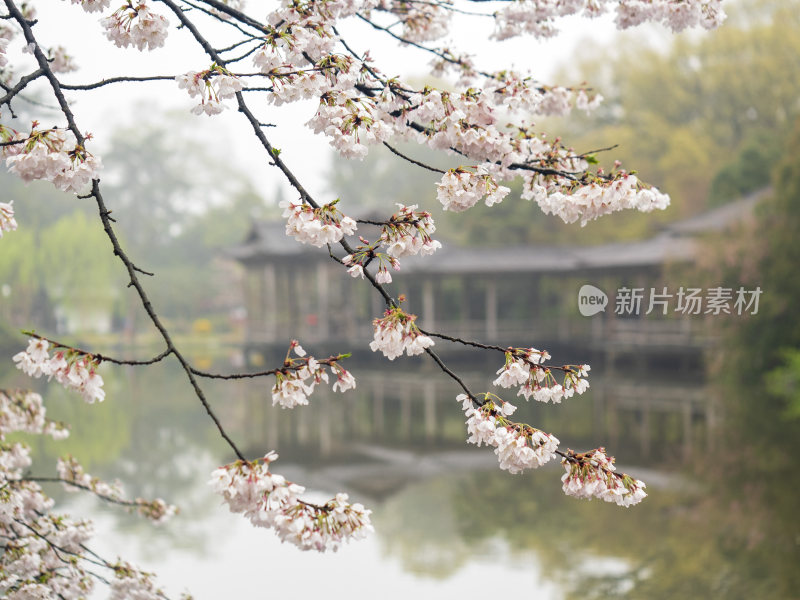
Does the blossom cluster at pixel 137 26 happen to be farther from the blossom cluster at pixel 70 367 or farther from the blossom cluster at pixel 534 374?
the blossom cluster at pixel 534 374

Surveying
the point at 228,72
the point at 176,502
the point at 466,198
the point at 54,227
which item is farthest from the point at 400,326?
the point at 54,227

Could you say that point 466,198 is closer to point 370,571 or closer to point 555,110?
point 555,110

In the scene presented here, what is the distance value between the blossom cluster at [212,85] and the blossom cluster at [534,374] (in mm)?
617

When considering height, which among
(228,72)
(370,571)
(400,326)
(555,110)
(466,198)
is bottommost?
(370,571)

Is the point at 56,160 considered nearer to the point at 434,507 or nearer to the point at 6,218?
the point at 6,218

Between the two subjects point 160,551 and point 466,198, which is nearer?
point 466,198

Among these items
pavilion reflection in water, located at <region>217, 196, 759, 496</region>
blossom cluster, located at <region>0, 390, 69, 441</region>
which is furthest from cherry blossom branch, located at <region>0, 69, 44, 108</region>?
pavilion reflection in water, located at <region>217, 196, 759, 496</region>

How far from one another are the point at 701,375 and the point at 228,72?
11.7 meters

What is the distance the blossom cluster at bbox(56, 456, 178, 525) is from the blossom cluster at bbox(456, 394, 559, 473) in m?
1.46

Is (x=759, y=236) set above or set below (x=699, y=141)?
below

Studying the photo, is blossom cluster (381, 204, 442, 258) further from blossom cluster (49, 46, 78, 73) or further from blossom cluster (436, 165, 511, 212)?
blossom cluster (49, 46, 78, 73)

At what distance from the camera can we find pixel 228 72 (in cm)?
145

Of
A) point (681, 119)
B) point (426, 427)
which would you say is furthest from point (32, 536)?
point (681, 119)

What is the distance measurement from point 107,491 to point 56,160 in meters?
1.71
